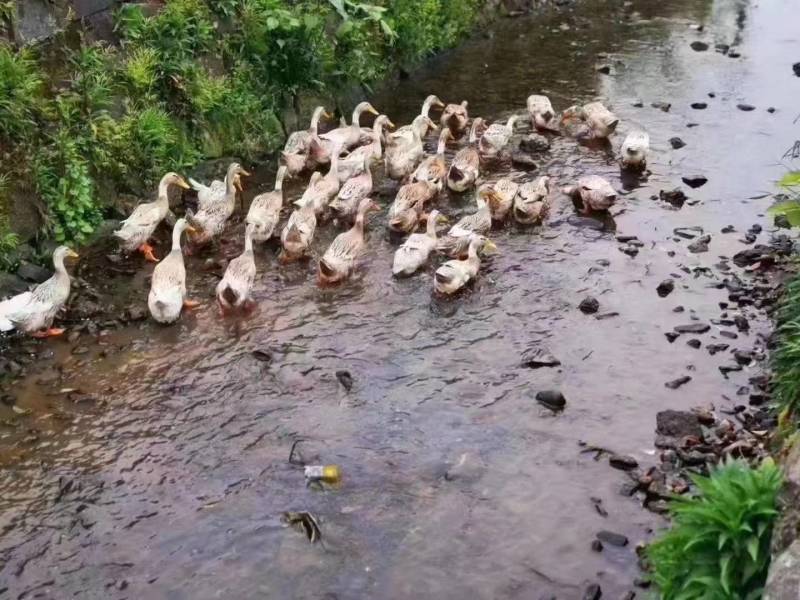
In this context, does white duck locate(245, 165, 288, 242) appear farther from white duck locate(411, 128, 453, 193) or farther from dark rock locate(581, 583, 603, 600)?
dark rock locate(581, 583, 603, 600)

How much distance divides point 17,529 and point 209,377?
2587mm

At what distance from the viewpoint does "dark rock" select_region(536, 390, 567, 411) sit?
877cm

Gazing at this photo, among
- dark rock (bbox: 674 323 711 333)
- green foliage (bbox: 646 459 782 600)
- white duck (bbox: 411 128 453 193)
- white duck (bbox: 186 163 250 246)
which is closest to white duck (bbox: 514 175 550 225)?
white duck (bbox: 411 128 453 193)

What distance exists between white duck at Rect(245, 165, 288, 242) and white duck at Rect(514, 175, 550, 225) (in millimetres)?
3402

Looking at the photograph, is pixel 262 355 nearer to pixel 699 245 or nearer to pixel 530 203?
pixel 530 203

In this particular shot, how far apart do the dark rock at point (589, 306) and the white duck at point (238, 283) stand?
→ 13.2 feet

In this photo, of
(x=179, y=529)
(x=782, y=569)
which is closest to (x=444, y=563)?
(x=179, y=529)

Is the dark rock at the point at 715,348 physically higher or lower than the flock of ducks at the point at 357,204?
lower

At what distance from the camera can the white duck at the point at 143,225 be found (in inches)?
455

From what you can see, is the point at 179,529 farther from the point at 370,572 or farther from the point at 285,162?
the point at 285,162

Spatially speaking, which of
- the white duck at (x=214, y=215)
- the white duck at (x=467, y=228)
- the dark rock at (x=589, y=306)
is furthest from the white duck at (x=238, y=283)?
the dark rock at (x=589, y=306)

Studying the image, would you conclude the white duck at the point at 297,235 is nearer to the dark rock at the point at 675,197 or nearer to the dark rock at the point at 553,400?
the dark rock at the point at 553,400

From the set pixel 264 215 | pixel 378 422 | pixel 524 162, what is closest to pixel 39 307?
pixel 264 215

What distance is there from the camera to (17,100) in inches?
433
